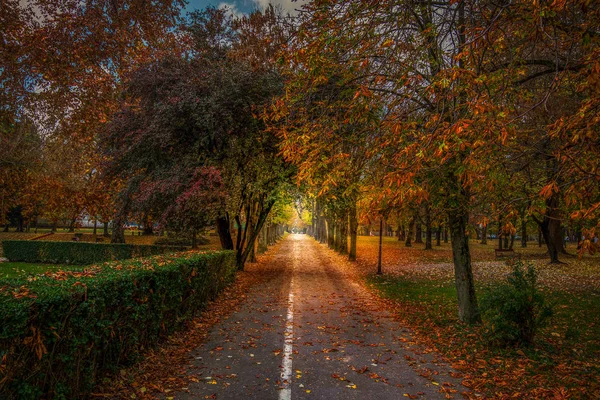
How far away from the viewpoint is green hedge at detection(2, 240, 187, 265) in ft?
69.1

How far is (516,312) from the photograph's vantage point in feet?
22.1

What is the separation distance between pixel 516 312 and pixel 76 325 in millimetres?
6862

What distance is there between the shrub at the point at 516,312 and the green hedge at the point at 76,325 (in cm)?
600

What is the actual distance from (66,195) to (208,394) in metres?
27.6

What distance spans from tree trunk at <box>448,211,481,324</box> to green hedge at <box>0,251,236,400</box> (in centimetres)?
660

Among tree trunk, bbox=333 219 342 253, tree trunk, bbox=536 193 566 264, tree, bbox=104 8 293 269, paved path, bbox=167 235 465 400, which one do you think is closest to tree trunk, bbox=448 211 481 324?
paved path, bbox=167 235 465 400

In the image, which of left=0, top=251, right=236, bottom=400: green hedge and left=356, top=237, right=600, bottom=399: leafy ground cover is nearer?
left=0, top=251, right=236, bottom=400: green hedge

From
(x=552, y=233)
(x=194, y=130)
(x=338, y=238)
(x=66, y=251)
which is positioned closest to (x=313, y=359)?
(x=194, y=130)

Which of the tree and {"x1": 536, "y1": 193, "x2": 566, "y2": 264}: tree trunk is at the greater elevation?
the tree

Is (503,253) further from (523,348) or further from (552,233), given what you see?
(523,348)

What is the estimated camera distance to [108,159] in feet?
50.9

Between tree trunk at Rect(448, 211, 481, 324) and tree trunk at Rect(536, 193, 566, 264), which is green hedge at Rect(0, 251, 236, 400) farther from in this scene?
tree trunk at Rect(536, 193, 566, 264)

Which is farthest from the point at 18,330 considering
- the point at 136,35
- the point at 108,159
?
the point at 108,159

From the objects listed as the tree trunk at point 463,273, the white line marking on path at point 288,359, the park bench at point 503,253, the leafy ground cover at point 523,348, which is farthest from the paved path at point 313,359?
the park bench at point 503,253
